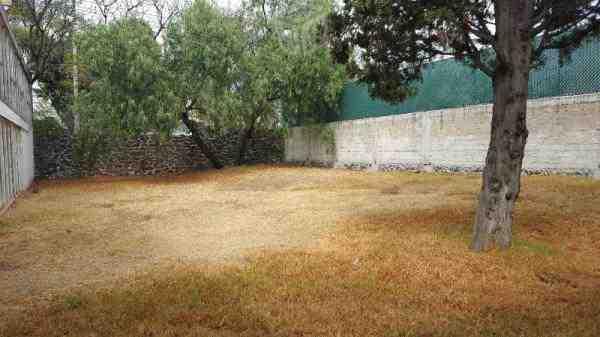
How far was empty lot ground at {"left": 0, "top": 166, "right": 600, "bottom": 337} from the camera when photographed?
4008 mm

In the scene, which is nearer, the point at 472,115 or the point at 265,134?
the point at 472,115

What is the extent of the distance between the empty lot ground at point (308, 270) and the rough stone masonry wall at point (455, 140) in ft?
3.93

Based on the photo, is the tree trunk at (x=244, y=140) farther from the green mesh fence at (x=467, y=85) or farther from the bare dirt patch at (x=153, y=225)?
the bare dirt patch at (x=153, y=225)

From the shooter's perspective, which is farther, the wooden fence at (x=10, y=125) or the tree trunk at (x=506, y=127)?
the wooden fence at (x=10, y=125)

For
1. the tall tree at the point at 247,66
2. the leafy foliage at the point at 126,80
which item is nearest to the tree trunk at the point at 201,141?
the tall tree at the point at 247,66

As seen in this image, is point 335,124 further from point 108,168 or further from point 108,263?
point 108,263

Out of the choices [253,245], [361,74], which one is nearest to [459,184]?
[361,74]

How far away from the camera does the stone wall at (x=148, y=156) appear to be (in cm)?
2164

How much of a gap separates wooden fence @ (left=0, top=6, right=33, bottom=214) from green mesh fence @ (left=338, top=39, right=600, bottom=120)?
40.2 ft

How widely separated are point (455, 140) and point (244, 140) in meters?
12.0

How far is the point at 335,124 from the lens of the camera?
21266 mm

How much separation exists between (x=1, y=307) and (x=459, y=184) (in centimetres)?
1130

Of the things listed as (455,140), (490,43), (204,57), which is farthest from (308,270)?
(204,57)

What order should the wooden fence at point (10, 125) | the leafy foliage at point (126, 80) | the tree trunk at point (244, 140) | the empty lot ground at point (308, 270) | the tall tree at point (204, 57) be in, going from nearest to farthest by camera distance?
the empty lot ground at point (308, 270), the wooden fence at point (10, 125), the leafy foliage at point (126, 80), the tall tree at point (204, 57), the tree trunk at point (244, 140)
